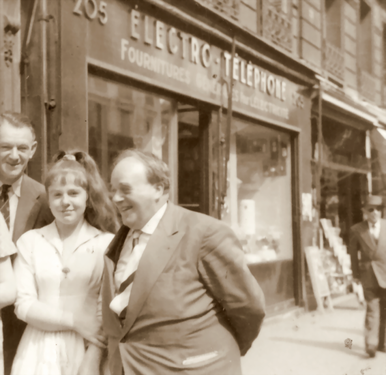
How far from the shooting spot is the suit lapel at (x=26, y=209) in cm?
249

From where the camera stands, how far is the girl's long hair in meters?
2.30

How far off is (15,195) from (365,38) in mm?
4819

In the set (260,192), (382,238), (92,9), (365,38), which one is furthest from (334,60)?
(92,9)

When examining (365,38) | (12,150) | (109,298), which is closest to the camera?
(109,298)

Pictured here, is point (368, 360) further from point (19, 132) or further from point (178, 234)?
point (19, 132)

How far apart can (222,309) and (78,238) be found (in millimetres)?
806

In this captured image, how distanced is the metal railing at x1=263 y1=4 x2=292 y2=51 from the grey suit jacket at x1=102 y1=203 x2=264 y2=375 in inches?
196

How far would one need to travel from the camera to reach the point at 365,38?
19.2ft

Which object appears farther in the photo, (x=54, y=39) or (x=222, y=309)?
→ (x=54, y=39)

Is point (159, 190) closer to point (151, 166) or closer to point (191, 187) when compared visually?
point (151, 166)

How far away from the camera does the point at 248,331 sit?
2098 mm

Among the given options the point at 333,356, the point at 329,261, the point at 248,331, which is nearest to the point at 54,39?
the point at 248,331

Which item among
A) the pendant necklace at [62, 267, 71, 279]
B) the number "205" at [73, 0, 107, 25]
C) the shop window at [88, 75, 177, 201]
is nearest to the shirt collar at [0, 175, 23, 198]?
the pendant necklace at [62, 267, 71, 279]

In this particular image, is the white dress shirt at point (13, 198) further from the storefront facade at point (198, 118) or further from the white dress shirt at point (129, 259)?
the storefront facade at point (198, 118)
